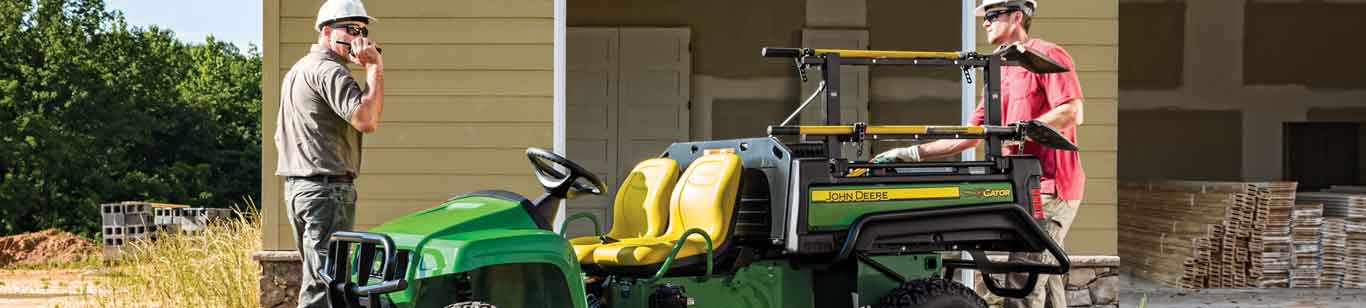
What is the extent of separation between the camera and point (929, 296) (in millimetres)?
4484

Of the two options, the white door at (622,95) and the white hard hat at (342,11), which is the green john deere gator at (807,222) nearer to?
the white hard hat at (342,11)

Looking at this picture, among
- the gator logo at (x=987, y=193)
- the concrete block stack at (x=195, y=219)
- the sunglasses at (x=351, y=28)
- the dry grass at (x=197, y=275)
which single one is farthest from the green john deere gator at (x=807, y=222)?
the concrete block stack at (x=195, y=219)

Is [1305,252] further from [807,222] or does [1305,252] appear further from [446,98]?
[807,222]

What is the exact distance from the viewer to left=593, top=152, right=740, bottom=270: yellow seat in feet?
14.5

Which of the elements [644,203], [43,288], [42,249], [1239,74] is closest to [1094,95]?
[644,203]

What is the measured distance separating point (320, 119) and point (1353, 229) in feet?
24.1

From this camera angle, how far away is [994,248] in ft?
15.1

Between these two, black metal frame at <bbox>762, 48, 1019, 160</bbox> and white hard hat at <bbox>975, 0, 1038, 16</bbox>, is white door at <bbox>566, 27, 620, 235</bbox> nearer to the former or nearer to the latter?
white hard hat at <bbox>975, 0, 1038, 16</bbox>

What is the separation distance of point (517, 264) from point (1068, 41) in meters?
3.81

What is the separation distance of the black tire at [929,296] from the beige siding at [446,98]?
2.70 m

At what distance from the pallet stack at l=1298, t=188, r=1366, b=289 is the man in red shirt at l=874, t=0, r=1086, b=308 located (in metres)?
4.94

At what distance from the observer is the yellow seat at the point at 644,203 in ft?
15.7

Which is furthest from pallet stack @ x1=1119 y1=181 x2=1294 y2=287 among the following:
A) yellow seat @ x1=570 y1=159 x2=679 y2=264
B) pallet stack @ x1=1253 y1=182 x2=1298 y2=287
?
yellow seat @ x1=570 y1=159 x2=679 y2=264

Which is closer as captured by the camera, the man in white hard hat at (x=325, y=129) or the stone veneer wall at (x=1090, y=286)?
the man in white hard hat at (x=325, y=129)
